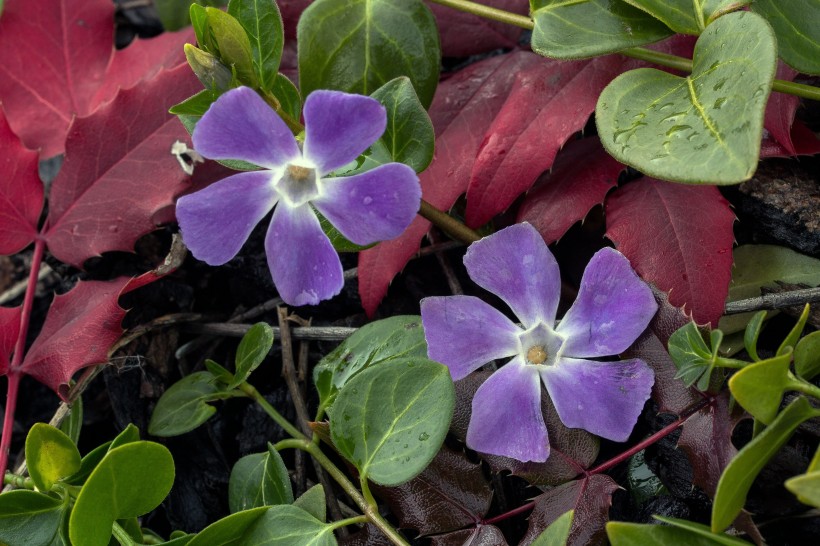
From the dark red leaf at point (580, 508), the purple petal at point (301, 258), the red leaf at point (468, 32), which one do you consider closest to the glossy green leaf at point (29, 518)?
the purple petal at point (301, 258)

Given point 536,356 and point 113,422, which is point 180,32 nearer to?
point 113,422

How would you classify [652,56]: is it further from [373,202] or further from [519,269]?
[373,202]

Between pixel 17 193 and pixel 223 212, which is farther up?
pixel 223 212

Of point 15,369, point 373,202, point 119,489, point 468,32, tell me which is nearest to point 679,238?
point 373,202

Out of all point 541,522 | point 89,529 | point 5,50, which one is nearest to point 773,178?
point 541,522

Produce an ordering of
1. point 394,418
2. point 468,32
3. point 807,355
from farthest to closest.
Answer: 1. point 468,32
2. point 394,418
3. point 807,355

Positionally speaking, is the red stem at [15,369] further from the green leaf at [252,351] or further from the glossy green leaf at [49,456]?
the green leaf at [252,351]

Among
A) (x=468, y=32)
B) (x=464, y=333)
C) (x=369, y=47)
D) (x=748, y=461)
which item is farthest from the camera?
(x=468, y=32)
